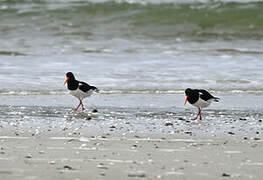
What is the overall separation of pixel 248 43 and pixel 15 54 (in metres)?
7.54

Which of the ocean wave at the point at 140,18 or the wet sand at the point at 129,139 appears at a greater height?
the ocean wave at the point at 140,18

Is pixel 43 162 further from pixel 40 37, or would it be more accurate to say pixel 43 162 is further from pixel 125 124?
pixel 40 37

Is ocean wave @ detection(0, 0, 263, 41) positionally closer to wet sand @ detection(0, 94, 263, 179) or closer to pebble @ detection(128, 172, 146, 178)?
wet sand @ detection(0, 94, 263, 179)

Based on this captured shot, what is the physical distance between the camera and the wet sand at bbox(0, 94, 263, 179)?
509 centimetres

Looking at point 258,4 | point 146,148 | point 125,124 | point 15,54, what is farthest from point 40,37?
point 146,148

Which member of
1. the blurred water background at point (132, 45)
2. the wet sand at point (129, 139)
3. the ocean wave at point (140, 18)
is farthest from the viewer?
the ocean wave at point (140, 18)

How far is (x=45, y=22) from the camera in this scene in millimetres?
23156

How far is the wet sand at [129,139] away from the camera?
509 centimetres

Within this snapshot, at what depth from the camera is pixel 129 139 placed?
6.54 metres

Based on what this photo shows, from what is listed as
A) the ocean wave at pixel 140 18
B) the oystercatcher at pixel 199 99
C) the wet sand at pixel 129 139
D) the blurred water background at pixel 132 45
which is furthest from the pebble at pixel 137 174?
the ocean wave at pixel 140 18

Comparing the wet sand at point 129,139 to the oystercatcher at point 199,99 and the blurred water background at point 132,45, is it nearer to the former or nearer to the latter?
the oystercatcher at point 199,99

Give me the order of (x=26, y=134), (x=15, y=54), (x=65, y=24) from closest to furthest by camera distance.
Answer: (x=26, y=134) → (x=15, y=54) → (x=65, y=24)

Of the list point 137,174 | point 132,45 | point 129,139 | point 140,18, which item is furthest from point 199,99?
point 140,18

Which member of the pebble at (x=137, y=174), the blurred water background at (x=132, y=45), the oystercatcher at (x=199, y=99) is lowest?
the pebble at (x=137, y=174)
